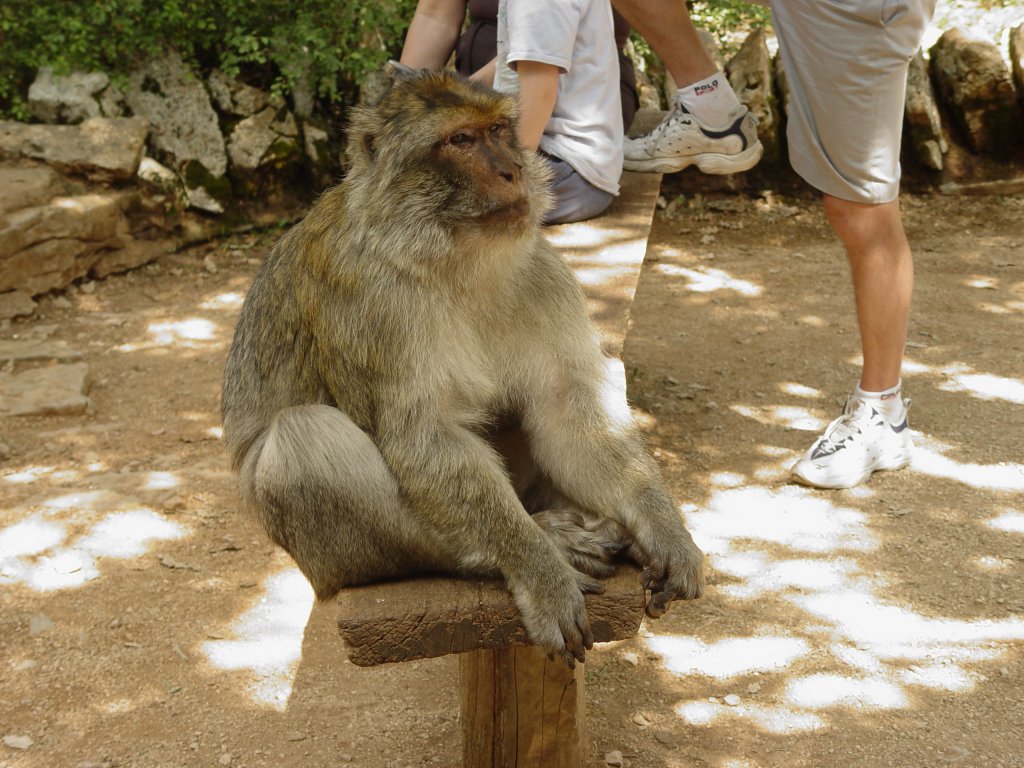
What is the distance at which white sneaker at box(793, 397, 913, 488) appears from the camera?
164 inches

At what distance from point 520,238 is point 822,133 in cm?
178

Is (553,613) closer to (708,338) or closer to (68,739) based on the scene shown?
(68,739)

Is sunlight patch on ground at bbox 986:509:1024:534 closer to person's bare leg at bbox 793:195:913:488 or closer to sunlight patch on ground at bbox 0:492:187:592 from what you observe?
person's bare leg at bbox 793:195:913:488

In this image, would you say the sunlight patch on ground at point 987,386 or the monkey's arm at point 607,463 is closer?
the monkey's arm at point 607,463

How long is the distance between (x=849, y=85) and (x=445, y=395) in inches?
79.4

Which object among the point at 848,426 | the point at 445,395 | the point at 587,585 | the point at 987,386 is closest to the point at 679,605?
the point at 848,426

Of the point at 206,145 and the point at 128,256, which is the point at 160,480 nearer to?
the point at 128,256

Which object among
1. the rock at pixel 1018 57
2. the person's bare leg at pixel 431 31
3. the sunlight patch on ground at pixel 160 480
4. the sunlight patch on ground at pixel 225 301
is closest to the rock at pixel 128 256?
the sunlight patch on ground at pixel 225 301

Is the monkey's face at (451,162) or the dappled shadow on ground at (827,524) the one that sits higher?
the monkey's face at (451,162)

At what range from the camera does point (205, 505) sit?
14.0 feet

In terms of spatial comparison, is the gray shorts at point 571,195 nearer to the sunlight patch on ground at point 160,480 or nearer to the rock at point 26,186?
the sunlight patch on ground at point 160,480

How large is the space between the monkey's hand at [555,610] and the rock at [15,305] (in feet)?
15.1

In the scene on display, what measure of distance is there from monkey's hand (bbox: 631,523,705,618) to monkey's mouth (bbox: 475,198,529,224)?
78cm

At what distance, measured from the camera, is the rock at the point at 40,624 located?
139 inches
